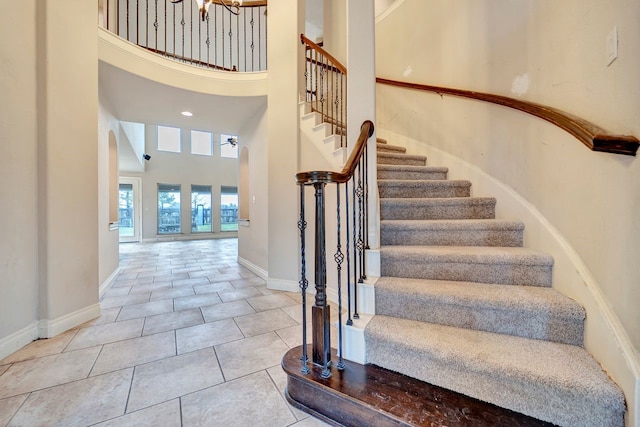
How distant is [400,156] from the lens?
300 cm

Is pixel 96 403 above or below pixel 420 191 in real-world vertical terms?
below

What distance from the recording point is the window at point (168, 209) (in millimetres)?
9508

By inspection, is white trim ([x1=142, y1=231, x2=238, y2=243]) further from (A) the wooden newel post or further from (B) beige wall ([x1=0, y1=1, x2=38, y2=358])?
(A) the wooden newel post

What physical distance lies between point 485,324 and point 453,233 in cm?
76

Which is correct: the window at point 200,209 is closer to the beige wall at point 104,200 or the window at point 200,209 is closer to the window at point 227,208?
the window at point 227,208

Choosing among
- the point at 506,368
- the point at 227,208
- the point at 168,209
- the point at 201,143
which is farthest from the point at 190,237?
the point at 506,368

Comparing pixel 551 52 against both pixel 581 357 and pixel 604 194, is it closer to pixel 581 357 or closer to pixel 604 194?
pixel 604 194

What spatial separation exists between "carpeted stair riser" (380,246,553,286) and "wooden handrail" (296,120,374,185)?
644mm

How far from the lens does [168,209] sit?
9695 mm

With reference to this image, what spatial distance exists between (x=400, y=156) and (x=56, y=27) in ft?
10.7

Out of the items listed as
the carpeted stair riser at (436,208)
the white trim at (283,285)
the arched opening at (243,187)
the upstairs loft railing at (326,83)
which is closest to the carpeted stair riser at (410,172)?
the carpeted stair riser at (436,208)

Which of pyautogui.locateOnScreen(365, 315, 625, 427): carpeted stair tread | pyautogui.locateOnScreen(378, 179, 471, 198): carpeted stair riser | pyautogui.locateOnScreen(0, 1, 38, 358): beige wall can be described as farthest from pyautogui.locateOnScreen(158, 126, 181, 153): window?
pyautogui.locateOnScreen(365, 315, 625, 427): carpeted stair tread

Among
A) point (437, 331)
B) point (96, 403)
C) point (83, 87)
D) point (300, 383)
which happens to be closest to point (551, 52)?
point (437, 331)

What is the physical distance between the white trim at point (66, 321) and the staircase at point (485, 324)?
8.25ft
